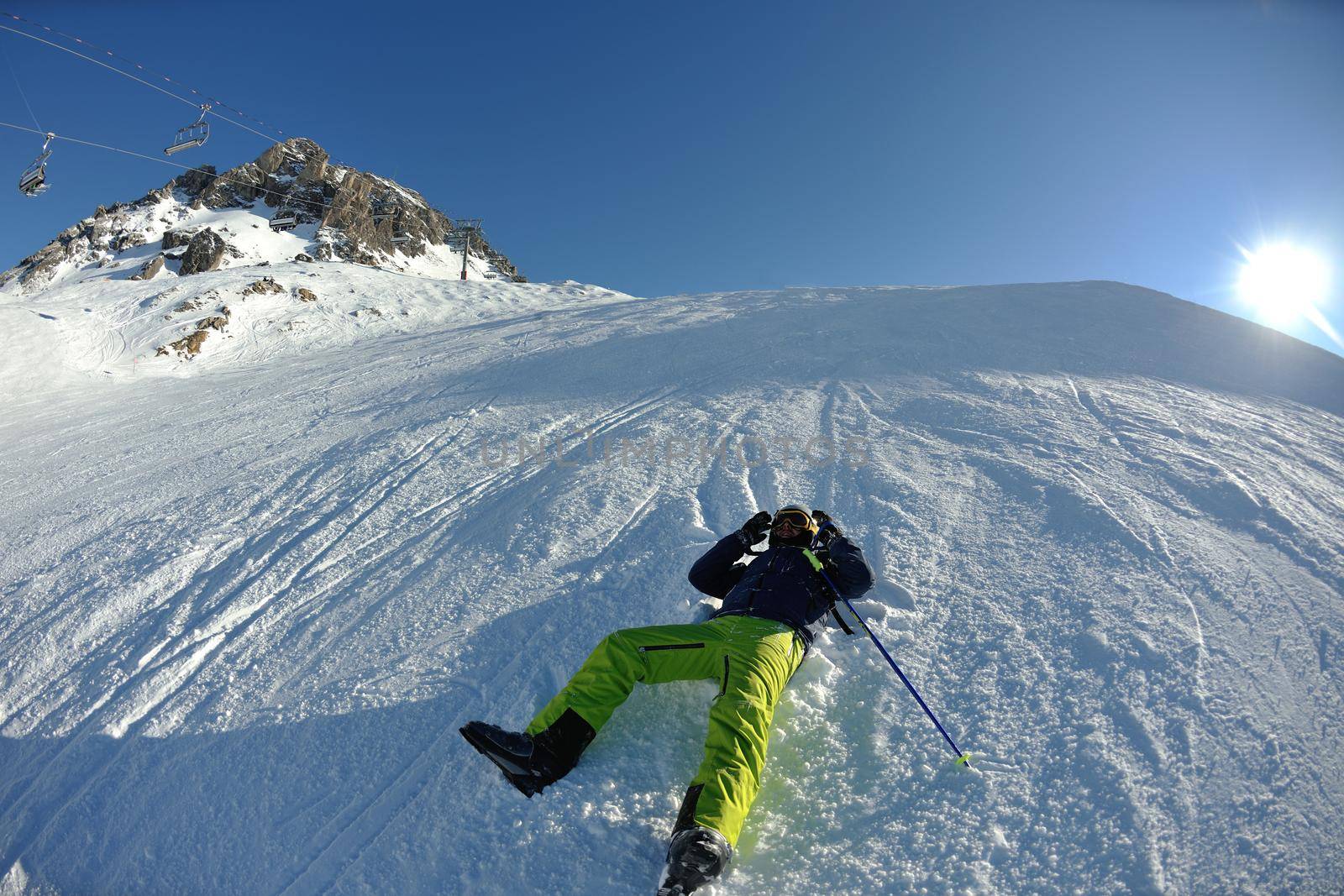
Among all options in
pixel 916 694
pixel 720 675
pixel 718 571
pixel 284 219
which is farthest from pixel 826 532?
pixel 284 219

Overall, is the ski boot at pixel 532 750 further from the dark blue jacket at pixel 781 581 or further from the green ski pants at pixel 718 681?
the dark blue jacket at pixel 781 581

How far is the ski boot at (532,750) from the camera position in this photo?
233 cm

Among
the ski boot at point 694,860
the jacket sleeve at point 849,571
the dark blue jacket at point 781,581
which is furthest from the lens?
the jacket sleeve at point 849,571

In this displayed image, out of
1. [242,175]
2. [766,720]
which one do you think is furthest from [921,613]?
[242,175]

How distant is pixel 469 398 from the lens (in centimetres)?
817

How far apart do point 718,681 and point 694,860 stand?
0.74m

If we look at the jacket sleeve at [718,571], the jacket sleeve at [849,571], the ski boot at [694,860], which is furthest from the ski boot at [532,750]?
the jacket sleeve at [849,571]

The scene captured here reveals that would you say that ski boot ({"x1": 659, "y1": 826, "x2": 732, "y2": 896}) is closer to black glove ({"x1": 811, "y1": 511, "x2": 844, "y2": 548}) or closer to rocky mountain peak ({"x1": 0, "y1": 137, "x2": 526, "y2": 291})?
black glove ({"x1": 811, "y1": 511, "x2": 844, "y2": 548})

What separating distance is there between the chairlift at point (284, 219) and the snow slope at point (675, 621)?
6185 centimetres

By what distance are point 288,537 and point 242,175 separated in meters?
77.9

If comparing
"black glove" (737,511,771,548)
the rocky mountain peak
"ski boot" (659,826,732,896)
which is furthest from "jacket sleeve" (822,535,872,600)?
the rocky mountain peak

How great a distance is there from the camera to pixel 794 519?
341 centimetres

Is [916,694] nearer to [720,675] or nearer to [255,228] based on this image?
[720,675]

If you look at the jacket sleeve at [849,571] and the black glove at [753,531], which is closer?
the jacket sleeve at [849,571]
